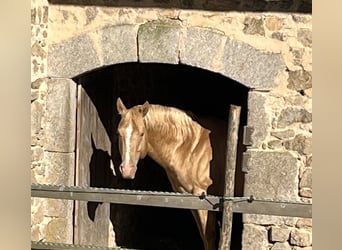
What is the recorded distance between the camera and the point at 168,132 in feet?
15.1

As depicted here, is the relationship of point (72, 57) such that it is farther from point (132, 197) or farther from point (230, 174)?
point (230, 174)

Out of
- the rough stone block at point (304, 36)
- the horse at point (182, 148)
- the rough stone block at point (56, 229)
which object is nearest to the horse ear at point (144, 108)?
the horse at point (182, 148)

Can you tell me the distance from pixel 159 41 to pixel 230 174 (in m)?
1.01

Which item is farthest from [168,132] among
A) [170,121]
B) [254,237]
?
[254,237]

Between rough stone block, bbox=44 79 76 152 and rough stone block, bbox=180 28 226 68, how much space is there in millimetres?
860

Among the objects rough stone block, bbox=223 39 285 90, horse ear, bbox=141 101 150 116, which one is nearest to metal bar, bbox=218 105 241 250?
rough stone block, bbox=223 39 285 90

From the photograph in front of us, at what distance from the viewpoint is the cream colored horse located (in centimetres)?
440

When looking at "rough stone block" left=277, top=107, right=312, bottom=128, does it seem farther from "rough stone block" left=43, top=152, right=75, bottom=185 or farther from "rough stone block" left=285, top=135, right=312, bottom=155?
"rough stone block" left=43, top=152, right=75, bottom=185

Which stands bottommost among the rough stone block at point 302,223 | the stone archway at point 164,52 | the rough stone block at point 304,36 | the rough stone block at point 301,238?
the rough stone block at point 301,238

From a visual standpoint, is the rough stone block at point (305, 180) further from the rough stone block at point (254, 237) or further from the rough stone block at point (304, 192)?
the rough stone block at point (254, 237)

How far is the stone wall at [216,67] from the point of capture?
13.4ft

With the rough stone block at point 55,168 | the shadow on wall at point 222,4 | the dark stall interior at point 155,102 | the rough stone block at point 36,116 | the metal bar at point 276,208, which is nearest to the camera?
the metal bar at point 276,208

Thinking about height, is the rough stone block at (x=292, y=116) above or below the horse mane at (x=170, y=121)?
above
